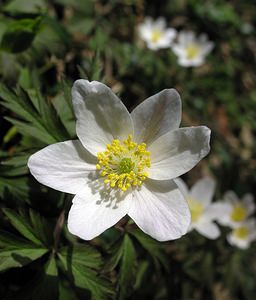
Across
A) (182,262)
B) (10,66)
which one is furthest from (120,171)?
(182,262)

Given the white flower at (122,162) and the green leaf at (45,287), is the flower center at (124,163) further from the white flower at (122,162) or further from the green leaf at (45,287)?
the green leaf at (45,287)

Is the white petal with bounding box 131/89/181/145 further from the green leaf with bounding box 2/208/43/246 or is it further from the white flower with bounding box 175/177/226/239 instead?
the white flower with bounding box 175/177/226/239

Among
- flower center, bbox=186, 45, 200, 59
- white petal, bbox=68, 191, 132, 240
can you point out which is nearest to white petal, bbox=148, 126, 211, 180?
white petal, bbox=68, 191, 132, 240

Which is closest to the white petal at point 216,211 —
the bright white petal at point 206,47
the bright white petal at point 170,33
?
the bright white petal at point 206,47

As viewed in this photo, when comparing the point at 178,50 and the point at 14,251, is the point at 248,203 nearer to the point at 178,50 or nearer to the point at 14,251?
the point at 178,50

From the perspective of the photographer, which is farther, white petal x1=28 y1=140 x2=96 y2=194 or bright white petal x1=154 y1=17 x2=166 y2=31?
bright white petal x1=154 y1=17 x2=166 y2=31
